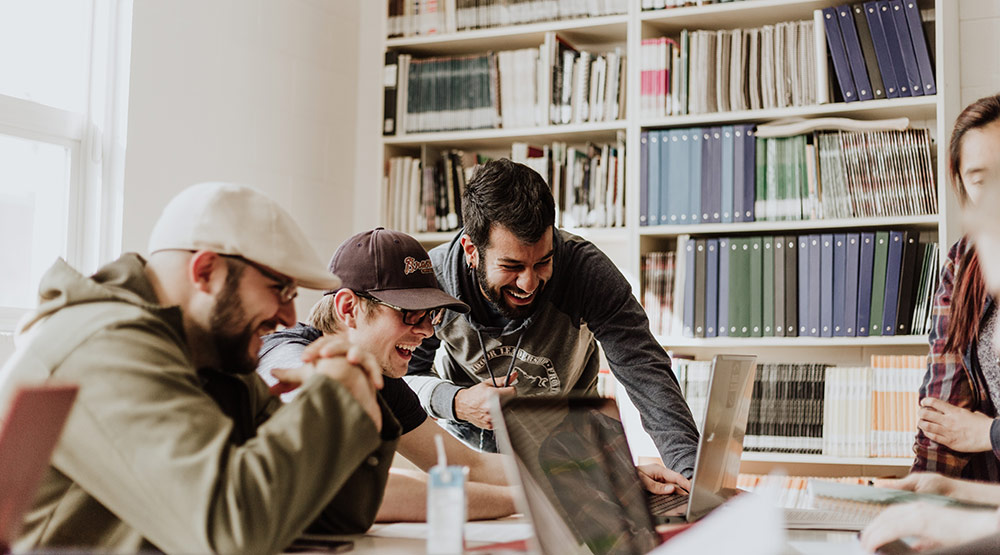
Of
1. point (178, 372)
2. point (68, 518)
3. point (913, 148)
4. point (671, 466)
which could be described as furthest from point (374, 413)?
point (913, 148)

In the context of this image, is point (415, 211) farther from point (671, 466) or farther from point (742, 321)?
point (671, 466)

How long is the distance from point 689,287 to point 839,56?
Result: 902 millimetres

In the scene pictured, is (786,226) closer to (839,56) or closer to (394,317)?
(839,56)

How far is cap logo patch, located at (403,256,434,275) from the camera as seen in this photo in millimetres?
1946

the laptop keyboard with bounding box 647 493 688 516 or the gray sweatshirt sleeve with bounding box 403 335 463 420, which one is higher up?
the gray sweatshirt sleeve with bounding box 403 335 463 420

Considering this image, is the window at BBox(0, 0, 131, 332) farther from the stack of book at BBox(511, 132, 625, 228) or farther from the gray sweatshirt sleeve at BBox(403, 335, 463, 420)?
the stack of book at BBox(511, 132, 625, 228)

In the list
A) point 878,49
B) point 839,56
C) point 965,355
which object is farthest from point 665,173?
point 965,355

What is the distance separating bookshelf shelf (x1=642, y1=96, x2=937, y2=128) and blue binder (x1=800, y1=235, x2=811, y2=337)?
0.42 metres

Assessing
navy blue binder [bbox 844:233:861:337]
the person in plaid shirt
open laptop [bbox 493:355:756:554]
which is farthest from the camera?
navy blue binder [bbox 844:233:861:337]

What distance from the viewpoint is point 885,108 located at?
304 cm

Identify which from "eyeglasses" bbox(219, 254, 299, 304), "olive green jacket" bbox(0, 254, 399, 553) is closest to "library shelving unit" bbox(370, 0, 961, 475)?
"eyeglasses" bbox(219, 254, 299, 304)

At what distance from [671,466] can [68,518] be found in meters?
1.29

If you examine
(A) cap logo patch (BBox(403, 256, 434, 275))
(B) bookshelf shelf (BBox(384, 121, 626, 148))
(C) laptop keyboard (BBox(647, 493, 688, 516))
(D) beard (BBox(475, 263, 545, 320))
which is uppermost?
(B) bookshelf shelf (BBox(384, 121, 626, 148))

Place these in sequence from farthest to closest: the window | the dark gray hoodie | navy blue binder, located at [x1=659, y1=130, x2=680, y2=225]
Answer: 1. navy blue binder, located at [x1=659, y1=130, x2=680, y2=225]
2. the window
3. the dark gray hoodie
